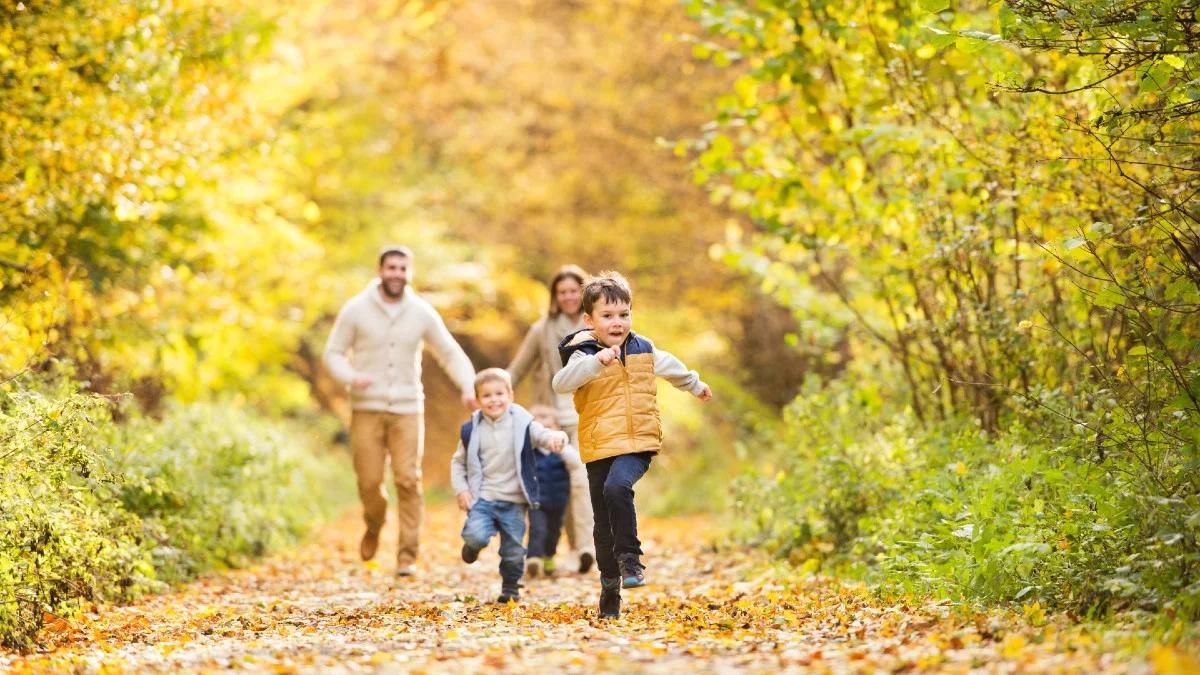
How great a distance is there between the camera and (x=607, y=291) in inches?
276

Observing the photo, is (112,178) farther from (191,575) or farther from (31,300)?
(191,575)

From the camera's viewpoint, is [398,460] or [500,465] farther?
[398,460]

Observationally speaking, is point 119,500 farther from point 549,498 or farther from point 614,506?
point 614,506

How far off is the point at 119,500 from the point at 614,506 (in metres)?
3.53

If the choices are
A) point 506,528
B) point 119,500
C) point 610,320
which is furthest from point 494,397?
point 119,500

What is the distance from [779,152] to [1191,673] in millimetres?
7390

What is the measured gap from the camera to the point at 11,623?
661cm

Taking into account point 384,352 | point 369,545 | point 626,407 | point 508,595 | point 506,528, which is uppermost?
point 384,352

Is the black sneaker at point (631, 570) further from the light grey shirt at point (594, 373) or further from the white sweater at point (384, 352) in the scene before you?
the white sweater at point (384, 352)

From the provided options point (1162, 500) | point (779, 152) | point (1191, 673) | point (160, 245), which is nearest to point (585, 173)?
point (160, 245)

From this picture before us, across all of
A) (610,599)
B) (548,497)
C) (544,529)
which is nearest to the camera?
(610,599)

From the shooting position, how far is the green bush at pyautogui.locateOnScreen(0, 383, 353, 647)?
22.0 ft

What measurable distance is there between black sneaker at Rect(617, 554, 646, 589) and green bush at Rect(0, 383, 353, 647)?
2.67 m

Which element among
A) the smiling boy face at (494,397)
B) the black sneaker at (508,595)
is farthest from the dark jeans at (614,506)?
the smiling boy face at (494,397)
